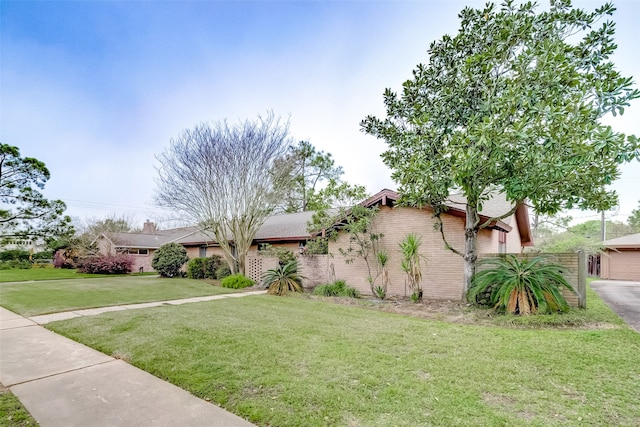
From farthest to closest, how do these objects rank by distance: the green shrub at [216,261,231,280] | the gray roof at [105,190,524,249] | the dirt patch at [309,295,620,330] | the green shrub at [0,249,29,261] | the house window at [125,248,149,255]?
the house window at [125,248,149,255]
the green shrub at [0,249,29,261]
the green shrub at [216,261,231,280]
the gray roof at [105,190,524,249]
the dirt patch at [309,295,620,330]

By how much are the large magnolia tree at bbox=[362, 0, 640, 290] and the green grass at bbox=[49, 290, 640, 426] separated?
3171 millimetres

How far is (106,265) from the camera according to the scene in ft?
69.8

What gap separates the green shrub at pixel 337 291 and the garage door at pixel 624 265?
68.9 ft

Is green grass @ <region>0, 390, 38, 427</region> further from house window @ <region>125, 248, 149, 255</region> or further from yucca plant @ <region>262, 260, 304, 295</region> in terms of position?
house window @ <region>125, 248, 149, 255</region>

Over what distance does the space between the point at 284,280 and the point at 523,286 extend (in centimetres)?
751

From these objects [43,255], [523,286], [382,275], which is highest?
[523,286]

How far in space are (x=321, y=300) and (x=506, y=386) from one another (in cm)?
696

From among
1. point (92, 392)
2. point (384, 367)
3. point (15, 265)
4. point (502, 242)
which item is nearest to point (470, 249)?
→ point (502, 242)

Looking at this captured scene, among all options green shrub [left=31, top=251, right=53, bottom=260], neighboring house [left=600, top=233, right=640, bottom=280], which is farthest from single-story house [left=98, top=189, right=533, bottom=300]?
green shrub [left=31, top=251, right=53, bottom=260]

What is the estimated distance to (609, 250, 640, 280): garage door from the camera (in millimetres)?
20531

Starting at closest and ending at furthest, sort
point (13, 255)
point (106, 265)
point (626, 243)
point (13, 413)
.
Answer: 1. point (13, 413)
2. point (626, 243)
3. point (106, 265)
4. point (13, 255)

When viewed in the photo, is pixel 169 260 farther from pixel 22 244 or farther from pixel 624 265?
pixel 624 265

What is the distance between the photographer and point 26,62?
10.9 m

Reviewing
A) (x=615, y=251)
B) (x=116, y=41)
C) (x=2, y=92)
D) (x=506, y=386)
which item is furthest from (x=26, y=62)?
(x=615, y=251)
